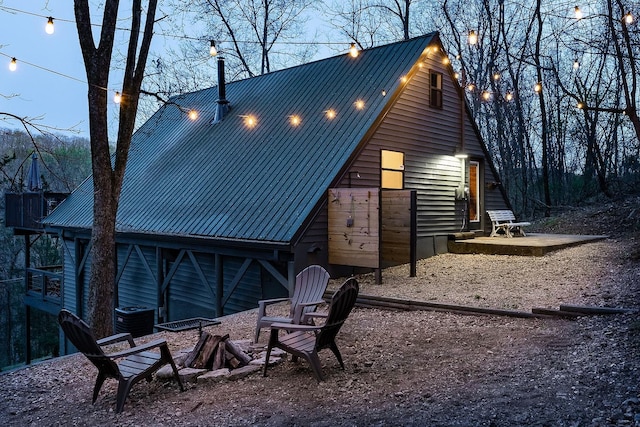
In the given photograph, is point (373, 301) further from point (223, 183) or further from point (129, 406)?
point (223, 183)

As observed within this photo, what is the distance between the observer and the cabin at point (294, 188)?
9.03m

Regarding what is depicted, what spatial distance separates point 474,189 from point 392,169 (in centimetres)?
427

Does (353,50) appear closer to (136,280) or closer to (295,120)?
(295,120)

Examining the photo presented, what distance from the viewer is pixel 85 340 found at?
166 inches

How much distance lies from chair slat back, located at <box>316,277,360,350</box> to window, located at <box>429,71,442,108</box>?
8738 millimetres

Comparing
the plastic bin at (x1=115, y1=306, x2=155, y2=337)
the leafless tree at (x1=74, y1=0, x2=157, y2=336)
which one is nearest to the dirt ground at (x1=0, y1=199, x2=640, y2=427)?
the leafless tree at (x1=74, y1=0, x2=157, y2=336)

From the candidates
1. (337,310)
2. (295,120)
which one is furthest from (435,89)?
(337,310)

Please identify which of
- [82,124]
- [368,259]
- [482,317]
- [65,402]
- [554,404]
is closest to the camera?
[554,404]

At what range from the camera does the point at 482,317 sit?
6449 mm

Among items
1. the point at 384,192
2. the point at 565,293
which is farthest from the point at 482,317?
the point at 384,192

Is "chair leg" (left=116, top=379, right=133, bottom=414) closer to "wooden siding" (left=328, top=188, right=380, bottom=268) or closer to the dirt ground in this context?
the dirt ground

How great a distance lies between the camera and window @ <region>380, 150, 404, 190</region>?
10766 mm

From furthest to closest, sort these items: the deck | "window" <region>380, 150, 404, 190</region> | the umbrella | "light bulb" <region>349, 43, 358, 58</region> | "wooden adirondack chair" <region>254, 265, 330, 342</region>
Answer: the umbrella < "light bulb" <region>349, 43, 358, 58</region> < the deck < "window" <region>380, 150, 404, 190</region> < "wooden adirondack chair" <region>254, 265, 330, 342</region>

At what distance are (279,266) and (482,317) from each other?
397 cm
